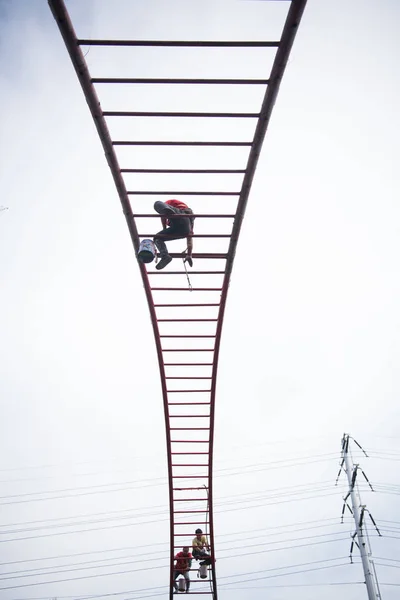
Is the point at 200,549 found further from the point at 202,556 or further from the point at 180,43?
the point at 180,43

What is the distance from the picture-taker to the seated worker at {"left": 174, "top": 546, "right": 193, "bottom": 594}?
34.6 ft

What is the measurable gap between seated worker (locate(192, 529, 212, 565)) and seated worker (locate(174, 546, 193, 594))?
20cm

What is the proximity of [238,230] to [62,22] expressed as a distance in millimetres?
2944

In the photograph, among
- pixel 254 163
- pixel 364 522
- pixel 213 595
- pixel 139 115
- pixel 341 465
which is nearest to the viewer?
pixel 139 115

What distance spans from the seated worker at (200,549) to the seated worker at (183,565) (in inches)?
7.7

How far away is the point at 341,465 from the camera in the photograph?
48.0 ft

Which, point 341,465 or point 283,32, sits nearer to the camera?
point 283,32

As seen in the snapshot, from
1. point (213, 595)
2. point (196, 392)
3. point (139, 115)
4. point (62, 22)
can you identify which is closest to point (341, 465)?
point (213, 595)

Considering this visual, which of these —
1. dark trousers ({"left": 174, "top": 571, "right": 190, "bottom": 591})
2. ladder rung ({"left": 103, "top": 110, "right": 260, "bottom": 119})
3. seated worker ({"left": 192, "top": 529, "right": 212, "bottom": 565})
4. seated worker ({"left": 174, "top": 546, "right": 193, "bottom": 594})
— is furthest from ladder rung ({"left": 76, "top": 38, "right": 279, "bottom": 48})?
dark trousers ({"left": 174, "top": 571, "right": 190, "bottom": 591})

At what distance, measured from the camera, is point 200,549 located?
10.9m

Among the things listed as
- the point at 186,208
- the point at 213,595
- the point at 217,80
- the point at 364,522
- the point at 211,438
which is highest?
the point at 186,208

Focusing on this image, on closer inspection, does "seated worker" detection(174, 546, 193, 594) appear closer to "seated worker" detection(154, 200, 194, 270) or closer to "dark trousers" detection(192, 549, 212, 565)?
"dark trousers" detection(192, 549, 212, 565)

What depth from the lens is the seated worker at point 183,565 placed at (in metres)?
10.5

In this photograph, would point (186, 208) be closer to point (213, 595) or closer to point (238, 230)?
point (238, 230)
